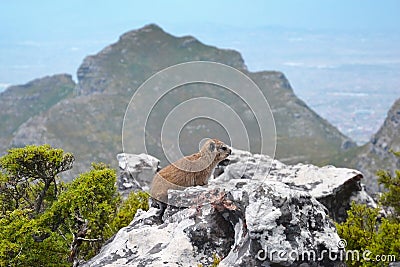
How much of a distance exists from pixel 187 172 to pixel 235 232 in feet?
16.0

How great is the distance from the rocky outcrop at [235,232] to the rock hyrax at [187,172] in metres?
0.89

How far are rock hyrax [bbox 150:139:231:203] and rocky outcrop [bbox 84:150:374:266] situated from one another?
2.92ft

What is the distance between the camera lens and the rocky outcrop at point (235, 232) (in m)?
11.5

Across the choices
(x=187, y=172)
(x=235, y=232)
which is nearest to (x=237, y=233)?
(x=235, y=232)

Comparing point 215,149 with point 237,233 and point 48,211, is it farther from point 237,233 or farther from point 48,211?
point 48,211

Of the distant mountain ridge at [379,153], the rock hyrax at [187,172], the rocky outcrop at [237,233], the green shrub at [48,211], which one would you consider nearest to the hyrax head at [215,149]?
the rock hyrax at [187,172]

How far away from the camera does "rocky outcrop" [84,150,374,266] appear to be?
37.7 feet

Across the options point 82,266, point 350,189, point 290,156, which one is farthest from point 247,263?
point 290,156

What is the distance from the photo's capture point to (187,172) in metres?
17.6

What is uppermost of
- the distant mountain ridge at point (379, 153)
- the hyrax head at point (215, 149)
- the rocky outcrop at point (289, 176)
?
the hyrax head at point (215, 149)

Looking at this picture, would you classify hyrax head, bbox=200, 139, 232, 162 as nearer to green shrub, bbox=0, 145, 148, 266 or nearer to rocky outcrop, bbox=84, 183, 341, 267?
rocky outcrop, bbox=84, 183, 341, 267

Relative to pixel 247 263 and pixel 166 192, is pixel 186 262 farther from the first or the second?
pixel 166 192

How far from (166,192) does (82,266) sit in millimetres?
4003

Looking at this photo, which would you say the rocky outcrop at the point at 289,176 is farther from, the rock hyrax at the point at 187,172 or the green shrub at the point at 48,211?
the green shrub at the point at 48,211
